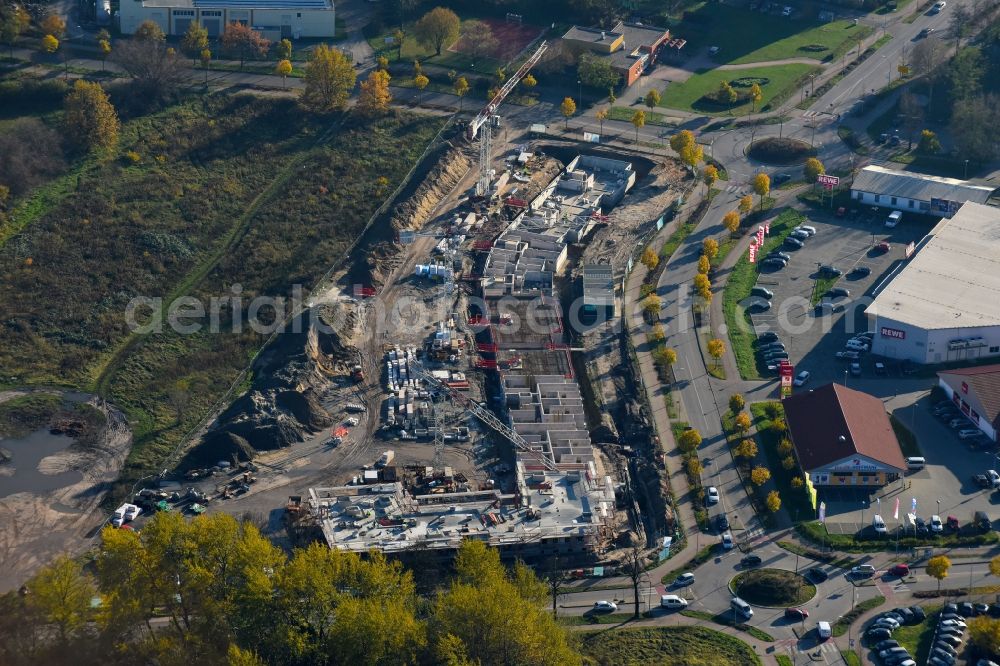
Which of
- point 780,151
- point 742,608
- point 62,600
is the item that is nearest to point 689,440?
point 742,608

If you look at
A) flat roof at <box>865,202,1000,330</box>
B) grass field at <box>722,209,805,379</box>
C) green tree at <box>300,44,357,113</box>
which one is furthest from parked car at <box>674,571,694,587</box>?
green tree at <box>300,44,357,113</box>

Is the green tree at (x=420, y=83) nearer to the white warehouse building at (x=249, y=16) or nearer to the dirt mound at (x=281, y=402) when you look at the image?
the white warehouse building at (x=249, y=16)

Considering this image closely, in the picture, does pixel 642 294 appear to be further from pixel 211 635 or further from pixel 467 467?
pixel 211 635

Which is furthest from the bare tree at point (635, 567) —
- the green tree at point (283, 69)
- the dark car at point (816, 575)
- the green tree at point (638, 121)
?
the green tree at point (283, 69)

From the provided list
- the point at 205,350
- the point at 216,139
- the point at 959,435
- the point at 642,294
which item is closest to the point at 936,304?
the point at 959,435

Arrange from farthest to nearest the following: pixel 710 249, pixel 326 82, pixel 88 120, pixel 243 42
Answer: pixel 243 42 → pixel 326 82 → pixel 88 120 → pixel 710 249

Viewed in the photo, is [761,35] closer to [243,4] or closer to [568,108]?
[568,108]

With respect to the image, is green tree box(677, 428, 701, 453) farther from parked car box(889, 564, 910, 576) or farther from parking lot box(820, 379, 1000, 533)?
parked car box(889, 564, 910, 576)
